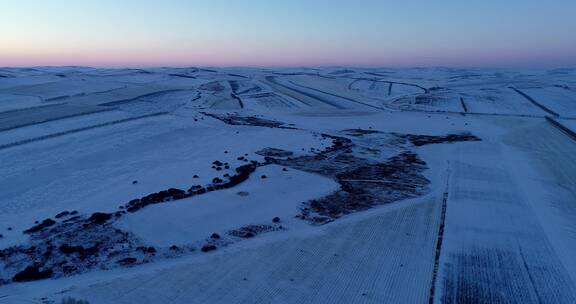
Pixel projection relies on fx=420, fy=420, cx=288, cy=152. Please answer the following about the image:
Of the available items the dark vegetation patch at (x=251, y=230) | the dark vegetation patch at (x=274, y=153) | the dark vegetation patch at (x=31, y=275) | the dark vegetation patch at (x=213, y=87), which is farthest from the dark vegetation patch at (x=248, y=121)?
the dark vegetation patch at (x=31, y=275)

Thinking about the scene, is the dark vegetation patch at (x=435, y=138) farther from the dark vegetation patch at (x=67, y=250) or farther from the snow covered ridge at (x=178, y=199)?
the dark vegetation patch at (x=67, y=250)

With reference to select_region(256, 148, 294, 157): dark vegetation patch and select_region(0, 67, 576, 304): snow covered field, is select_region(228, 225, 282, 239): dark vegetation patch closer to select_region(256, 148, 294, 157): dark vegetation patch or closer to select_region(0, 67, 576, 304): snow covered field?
select_region(0, 67, 576, 304): snow covered field

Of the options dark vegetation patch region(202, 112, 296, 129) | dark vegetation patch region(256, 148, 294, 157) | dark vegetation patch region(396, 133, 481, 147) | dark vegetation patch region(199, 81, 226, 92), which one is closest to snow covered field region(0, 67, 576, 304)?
dark vegetation patch region(396, 133, 481, 147)

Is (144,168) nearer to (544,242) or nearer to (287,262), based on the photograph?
(287,262)

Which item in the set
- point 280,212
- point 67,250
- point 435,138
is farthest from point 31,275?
point 435,138

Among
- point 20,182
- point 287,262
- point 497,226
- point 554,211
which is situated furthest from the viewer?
point 20,182

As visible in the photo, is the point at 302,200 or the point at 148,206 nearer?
the point at 148,206

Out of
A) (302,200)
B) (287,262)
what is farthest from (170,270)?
(302,200)
